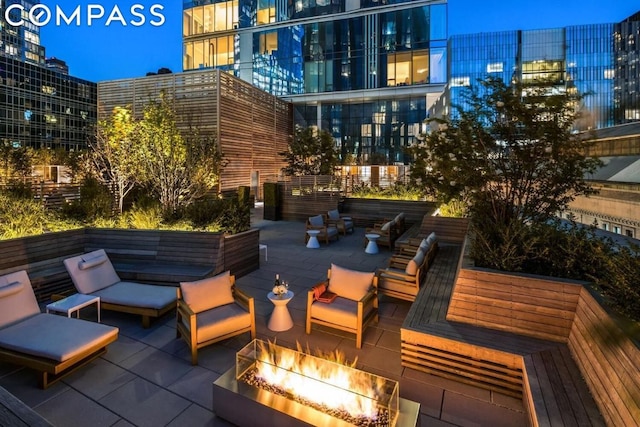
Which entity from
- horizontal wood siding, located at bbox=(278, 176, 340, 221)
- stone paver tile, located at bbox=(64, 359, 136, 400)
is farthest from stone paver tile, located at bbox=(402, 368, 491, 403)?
horizontal wood siding, located at bbox=(278, 176, 340, 221)

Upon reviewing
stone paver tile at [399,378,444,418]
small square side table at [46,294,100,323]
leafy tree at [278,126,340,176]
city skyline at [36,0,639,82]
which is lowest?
stone paver tile at [399,378,444,418]

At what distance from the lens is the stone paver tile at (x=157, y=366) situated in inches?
148

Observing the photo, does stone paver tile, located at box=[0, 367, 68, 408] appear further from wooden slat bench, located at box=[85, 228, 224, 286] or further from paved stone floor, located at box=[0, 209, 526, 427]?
wooden slat bench, located at box=[85, 228, 224, 286]

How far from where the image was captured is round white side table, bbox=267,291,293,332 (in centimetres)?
488

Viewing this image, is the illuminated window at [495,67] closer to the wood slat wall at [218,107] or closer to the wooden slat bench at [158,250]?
the wood slat wall at [218,107]

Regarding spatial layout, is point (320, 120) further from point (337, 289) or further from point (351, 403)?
point (351, 403)

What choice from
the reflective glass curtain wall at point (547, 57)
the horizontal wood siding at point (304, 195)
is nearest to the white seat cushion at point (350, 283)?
the horizontal wood siding at point (304, 195)

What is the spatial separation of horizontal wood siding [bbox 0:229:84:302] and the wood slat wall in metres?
10.1

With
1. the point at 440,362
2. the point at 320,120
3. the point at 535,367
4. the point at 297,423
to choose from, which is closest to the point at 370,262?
the point at 440,362

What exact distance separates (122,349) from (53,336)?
78 centimetres

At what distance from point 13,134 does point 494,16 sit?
191m

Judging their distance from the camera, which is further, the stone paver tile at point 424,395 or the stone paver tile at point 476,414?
the stone paver tile at point 424,395

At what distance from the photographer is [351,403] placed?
9.14ft

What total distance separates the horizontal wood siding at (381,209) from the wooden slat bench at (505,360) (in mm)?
8741
